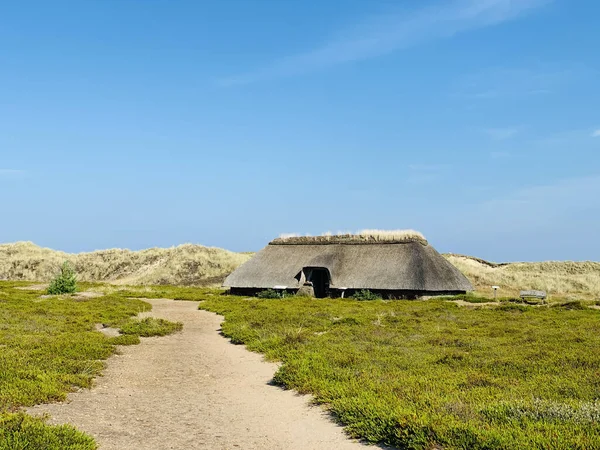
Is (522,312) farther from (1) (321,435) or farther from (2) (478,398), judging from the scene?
(1) (321,435)

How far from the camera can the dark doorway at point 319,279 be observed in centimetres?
4503

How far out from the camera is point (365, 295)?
4034 cm

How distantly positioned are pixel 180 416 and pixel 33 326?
14304mm

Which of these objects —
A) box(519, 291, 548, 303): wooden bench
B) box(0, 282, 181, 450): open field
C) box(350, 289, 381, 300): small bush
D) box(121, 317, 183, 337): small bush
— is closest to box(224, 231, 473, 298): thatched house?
box(350, 289, 381, 300): small bush

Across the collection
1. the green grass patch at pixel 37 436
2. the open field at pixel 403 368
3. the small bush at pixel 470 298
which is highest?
the small bush at pixel 470 298

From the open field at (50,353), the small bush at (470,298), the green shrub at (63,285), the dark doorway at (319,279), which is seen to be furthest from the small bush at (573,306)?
the green shrub at (63,285)

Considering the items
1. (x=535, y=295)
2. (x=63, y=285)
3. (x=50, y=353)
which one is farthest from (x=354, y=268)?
(x=50, y=353)

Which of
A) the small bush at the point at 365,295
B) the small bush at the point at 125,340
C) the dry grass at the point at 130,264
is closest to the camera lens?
the small bush at the point at 125,340

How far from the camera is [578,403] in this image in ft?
33.4

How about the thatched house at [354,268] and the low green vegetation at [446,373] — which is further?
the thatched house at [354,268]

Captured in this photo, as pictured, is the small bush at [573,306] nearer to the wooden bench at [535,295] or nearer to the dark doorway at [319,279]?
the wooden bench at [535,295]

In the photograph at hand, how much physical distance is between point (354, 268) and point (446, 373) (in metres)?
30.3

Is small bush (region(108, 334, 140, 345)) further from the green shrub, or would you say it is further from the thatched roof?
the thatched roof

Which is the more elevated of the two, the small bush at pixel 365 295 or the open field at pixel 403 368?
the small bush at pixel 365 295
